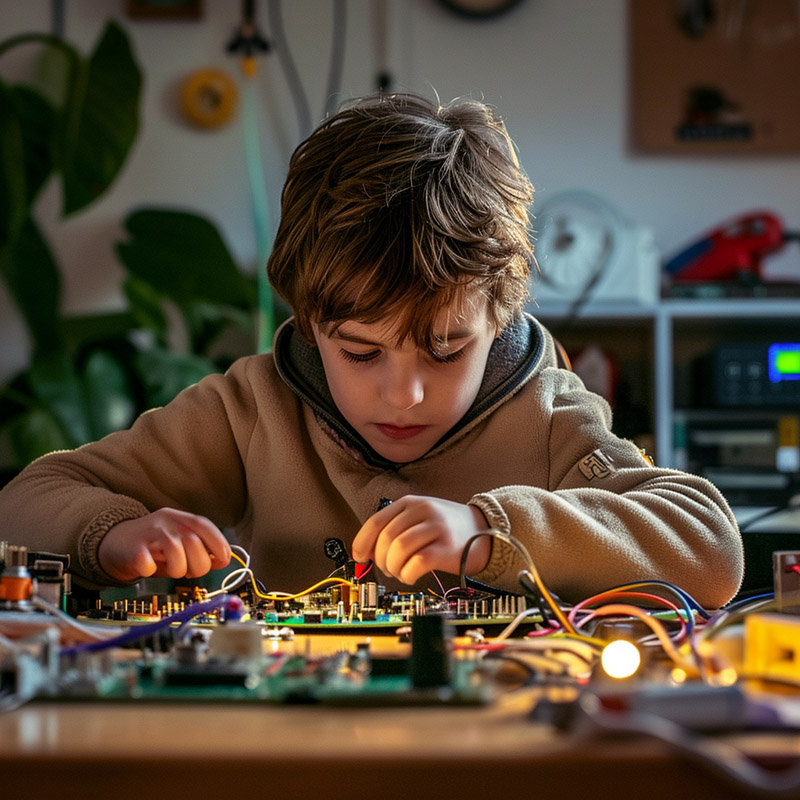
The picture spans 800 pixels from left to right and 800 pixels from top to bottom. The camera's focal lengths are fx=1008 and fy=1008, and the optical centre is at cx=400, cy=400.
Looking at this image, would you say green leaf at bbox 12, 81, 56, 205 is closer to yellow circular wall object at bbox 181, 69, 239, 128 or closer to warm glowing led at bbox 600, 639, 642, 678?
yellow circular wall object at bbox 181, 69, 239, 128

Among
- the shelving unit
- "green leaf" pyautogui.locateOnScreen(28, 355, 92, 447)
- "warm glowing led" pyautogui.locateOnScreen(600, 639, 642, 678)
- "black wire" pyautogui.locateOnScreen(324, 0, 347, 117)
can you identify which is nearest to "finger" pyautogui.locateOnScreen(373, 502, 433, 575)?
"warm glowing led" pyautogui.locateOnScreen(600, 639, 642, 678)

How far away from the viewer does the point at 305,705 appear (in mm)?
486

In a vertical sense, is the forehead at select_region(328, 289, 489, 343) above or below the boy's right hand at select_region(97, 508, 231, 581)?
above

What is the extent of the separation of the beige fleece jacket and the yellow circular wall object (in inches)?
68.1

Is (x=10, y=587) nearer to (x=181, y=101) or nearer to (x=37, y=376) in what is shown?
(x=37, y=376)

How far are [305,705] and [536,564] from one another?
0.42 m

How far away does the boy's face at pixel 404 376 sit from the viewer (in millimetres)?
1057

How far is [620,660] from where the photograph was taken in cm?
58

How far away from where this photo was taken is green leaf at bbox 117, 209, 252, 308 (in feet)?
8.64

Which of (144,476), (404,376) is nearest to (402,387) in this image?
(404,376)

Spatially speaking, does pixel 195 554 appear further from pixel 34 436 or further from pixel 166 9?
pixel 166 9

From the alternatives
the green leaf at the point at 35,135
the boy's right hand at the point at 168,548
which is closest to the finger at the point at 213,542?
the boy's right hand at the point at 168,548

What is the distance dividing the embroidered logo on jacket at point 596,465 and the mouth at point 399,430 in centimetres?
19

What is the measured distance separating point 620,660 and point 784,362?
206 centimetres
